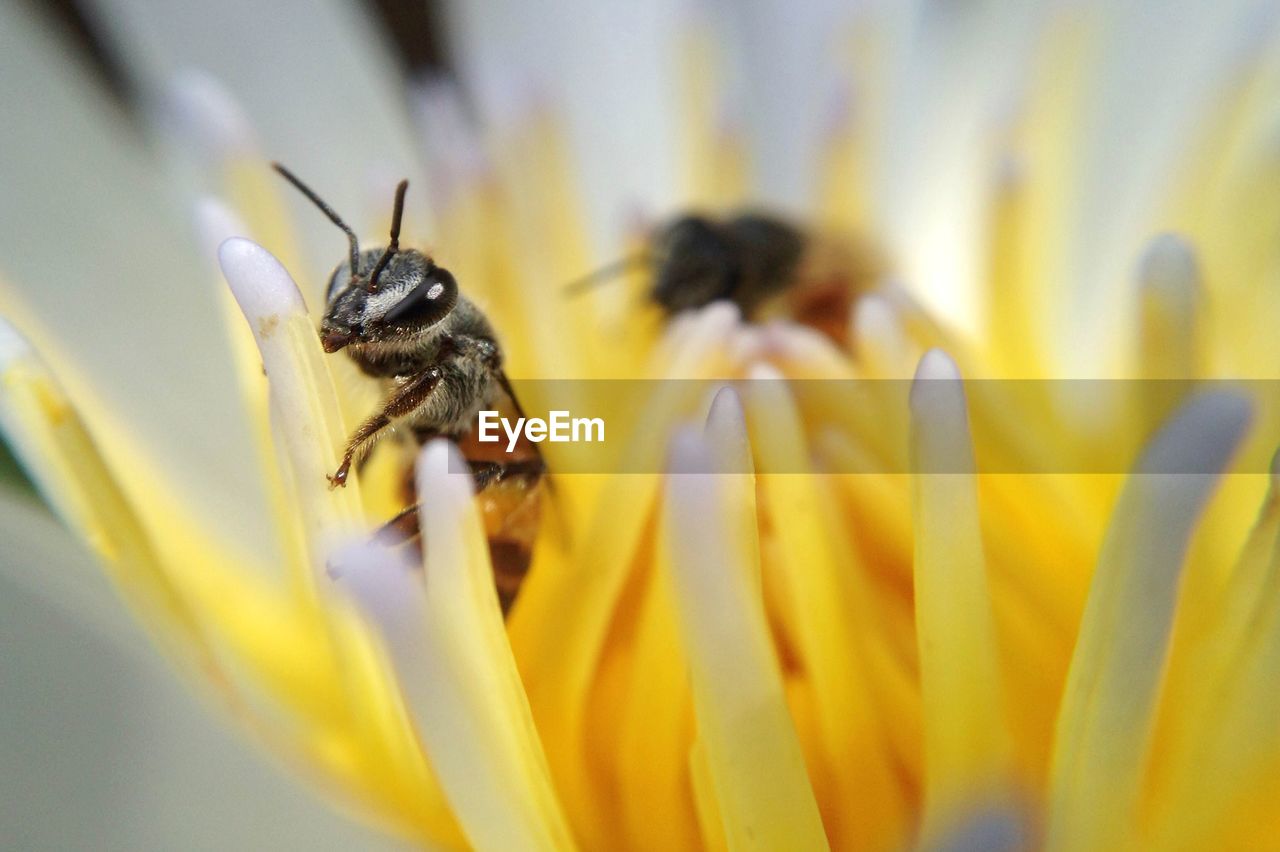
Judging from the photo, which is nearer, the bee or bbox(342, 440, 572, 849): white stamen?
bbox(342, 440, 572, 849): white stamen

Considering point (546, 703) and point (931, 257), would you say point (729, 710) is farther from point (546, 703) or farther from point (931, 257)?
point (931, 257)

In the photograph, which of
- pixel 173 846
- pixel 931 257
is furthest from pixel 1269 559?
pixel 931 257

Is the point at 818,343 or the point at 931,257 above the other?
the point at 931,257

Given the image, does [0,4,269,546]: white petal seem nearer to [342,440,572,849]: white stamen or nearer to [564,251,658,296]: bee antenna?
[564,251,658,296]: bee antenna

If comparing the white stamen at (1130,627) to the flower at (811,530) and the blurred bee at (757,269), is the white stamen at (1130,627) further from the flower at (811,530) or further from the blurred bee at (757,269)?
the blurred bee at (757,269)

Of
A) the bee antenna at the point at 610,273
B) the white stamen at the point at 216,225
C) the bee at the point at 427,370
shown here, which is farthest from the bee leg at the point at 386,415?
the bee antenna at the point at 610,273

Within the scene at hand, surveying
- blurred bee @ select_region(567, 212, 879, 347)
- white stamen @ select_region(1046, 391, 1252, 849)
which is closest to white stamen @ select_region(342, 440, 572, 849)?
white stamen @ select_region(1046, 391, 1252, 849)
